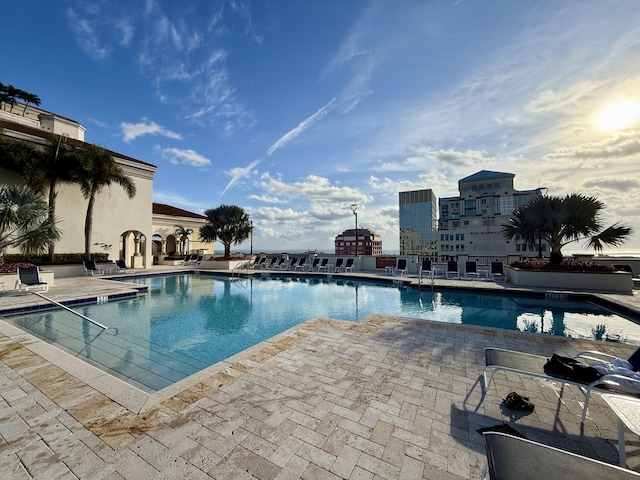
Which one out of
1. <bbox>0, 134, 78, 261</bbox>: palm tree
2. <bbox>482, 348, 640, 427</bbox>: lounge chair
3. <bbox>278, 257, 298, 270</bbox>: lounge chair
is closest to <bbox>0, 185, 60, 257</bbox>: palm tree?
<bbox>0, 134, 78, 261</bbox>: palm tree

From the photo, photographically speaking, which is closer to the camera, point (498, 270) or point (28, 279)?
point (28, 279)

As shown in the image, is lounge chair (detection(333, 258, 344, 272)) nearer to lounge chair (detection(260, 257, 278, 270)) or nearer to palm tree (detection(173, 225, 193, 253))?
lounge chair (detection(260, 257, 278, 270))

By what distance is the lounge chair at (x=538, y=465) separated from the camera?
51.9 inches

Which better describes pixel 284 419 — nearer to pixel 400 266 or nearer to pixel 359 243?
pixel 400 266

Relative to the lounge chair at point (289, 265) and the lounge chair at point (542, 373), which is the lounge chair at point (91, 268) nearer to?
the lounge chair at point (289, 265)

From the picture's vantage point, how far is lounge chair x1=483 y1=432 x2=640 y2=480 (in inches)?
51.9

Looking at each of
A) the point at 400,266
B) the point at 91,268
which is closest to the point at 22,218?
the point at 91,268

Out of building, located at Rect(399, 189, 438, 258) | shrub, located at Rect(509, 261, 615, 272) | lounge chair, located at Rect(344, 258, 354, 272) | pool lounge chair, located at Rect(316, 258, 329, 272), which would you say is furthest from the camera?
building, located at Rect(399, 189, 438, 258)

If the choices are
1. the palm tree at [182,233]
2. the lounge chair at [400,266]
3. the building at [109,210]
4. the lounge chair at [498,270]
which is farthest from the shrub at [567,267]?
the palm tree at [182,233]

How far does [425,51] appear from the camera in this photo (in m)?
7.91

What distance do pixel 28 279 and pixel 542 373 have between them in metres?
14.2

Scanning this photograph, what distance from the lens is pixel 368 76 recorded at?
9273 millimetres

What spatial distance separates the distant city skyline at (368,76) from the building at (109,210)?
333 centimetres

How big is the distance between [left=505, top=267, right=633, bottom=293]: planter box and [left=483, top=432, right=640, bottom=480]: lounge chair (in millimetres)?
12106
